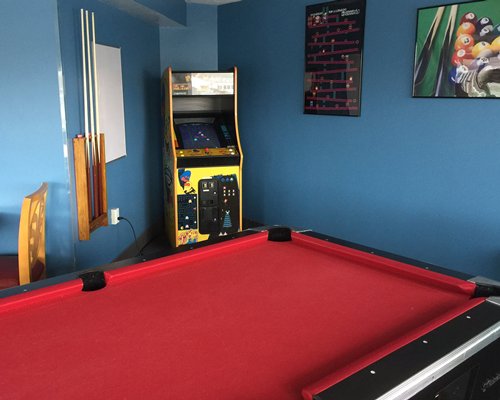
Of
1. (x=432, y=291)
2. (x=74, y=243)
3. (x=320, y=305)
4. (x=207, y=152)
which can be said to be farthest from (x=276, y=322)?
(x=207, y=152)

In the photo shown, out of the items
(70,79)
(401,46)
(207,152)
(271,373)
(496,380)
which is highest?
(401,46)

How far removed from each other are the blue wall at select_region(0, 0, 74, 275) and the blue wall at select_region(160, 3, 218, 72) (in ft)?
7.54

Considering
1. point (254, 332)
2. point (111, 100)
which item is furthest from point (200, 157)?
point (254, 332)

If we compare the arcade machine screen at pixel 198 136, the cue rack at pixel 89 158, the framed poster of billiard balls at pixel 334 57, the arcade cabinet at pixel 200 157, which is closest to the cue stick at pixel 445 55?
the framed poster of billiard balls at pixel 334 57

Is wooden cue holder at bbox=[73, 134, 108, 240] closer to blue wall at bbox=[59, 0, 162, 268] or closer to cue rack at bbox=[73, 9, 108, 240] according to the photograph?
cue rack at bbox=[73, 9, 108, 240]

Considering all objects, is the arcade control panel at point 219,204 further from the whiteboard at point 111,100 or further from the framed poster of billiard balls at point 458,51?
the framed poster of billiard balls at point 458,51

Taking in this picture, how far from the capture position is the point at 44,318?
Answer: 139 cm

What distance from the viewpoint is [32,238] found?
2.37 m

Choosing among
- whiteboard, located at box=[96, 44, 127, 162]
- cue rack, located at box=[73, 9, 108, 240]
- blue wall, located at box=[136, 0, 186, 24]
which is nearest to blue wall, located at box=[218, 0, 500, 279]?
blue wall, located at box=[136, 0, 186, 24]

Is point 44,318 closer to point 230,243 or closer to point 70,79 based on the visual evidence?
point 230,243

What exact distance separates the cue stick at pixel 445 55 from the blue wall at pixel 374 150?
3.6 inches

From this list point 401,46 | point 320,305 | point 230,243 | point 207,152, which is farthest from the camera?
point 207,152

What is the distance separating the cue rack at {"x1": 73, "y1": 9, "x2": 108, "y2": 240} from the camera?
2879 millimetres

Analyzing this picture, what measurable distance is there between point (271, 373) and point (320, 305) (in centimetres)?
43
